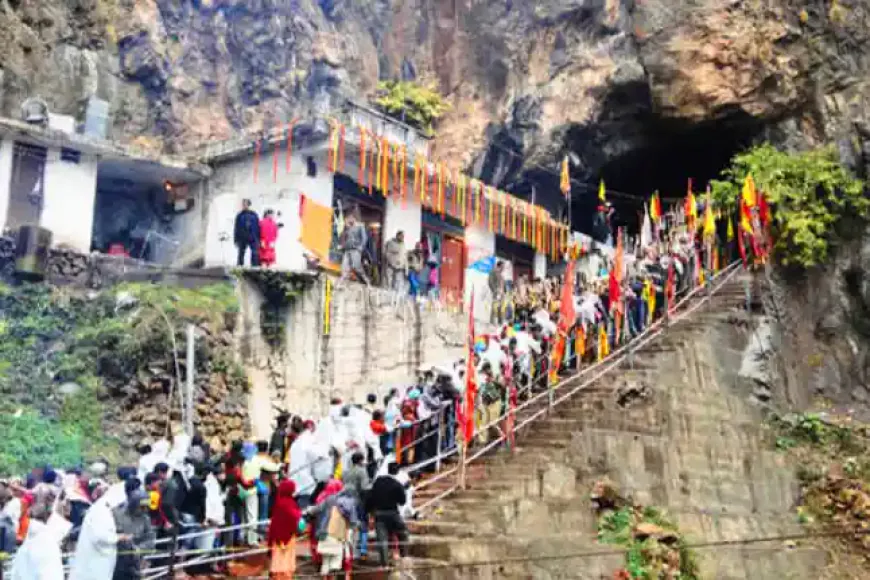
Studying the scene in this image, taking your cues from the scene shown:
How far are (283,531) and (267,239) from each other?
9532mm

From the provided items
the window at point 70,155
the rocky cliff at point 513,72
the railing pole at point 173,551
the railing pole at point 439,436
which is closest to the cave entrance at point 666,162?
the rocky cliff at point 513,72

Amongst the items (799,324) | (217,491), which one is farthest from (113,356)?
(799,324)

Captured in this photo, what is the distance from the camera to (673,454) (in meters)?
14.4

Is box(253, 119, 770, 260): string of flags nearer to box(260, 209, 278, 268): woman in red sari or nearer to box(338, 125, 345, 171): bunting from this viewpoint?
box(338, 125, 345, 171): bunting

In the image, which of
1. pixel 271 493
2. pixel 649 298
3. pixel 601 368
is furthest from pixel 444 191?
pixel 271 493

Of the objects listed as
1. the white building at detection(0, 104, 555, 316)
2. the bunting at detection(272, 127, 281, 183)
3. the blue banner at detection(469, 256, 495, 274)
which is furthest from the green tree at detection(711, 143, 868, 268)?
the bunting at detection(272, 127, 281, 183)

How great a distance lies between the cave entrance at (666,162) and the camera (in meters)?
24.7

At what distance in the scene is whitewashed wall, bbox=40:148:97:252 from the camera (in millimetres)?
18844

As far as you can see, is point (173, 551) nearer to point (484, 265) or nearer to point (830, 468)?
point (830, 468)

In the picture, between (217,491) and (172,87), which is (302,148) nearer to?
(172,87)

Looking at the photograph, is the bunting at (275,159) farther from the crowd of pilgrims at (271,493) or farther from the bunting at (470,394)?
the bunting at (470,394)

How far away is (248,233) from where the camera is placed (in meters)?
18.0

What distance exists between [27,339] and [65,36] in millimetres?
11539

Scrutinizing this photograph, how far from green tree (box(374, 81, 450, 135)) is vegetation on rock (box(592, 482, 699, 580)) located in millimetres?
16213
